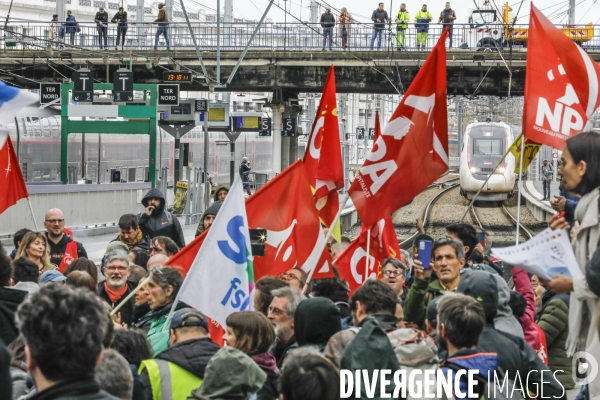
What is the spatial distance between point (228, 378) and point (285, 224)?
13.7 ft

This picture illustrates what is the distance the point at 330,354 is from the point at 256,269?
3.56 metres

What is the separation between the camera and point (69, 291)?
369cm

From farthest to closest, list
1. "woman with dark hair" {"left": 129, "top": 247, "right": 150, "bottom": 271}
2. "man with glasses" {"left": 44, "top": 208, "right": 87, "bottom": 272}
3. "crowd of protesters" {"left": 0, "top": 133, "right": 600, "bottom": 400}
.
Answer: "man with glasses" {"left": 44, "top": 208, "right": 87, "bottom": 272}, "woman with dark hair" {"left": 129, "top": 247, "right": 150, "bottom": 271}, "crowd of protesters" {"left": 0, "top": 133, "right": 600, "bottom": 400}

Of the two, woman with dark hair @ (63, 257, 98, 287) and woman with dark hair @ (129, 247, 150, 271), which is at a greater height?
Answer: woman with dark hair @ (63, 257, 98, 287)

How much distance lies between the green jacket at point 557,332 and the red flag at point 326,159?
2.77 m

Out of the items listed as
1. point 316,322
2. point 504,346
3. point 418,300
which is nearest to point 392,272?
point 418,300

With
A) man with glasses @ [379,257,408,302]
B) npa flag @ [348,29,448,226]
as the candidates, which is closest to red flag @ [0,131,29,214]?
npa flag @ [348,29,448,226]

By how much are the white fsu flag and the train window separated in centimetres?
3488

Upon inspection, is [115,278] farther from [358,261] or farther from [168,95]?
[168,95]

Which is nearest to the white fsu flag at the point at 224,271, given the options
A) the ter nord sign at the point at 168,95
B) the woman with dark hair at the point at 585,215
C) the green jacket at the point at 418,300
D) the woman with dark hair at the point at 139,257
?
the green jacket at the point at 418,300

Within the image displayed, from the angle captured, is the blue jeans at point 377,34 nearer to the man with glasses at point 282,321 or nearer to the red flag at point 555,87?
the red flag at point 555,87

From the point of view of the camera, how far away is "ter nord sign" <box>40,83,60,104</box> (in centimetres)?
3297

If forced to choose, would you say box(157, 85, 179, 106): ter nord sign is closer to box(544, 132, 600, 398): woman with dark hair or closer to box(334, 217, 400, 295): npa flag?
box(334, 217, 400, 295): npa flag

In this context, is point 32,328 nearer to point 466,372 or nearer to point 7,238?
point 466,372
